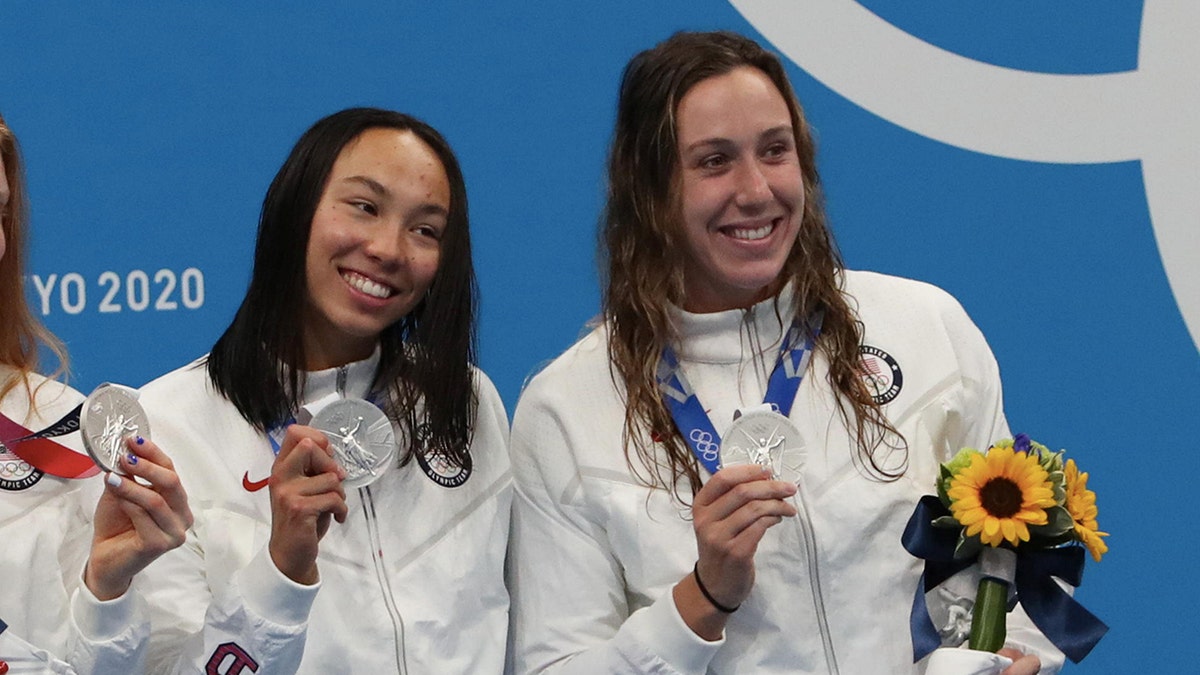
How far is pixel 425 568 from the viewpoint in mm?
2248

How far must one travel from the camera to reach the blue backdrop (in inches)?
112

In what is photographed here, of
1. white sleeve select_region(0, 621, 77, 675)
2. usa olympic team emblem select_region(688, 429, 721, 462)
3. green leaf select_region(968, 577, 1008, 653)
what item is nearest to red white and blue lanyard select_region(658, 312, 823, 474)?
usa olympic team emblem select_region(688, 429, 721, 462)

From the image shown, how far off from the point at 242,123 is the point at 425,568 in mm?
1035

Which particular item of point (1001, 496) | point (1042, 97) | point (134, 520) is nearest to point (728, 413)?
point (1001, 496)

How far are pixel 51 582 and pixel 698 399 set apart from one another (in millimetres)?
889

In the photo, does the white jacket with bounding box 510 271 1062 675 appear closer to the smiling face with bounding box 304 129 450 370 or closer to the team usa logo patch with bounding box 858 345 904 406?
the team usa logo patch with bounding box 858 345 904 406

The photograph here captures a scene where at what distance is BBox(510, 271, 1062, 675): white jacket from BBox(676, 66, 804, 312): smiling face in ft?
0.32

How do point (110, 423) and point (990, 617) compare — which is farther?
point (990, 617)

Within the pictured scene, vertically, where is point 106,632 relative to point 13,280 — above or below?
below

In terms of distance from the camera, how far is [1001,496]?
6.84ft

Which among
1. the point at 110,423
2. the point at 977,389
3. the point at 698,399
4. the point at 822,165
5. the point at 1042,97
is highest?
the point at 1042,97

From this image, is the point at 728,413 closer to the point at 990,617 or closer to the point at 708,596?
the point at 708,596

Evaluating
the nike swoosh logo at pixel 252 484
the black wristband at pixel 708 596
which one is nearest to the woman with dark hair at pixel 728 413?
the black wristband at pixel 708 596

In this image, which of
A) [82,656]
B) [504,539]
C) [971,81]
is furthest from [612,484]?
[971,81]
